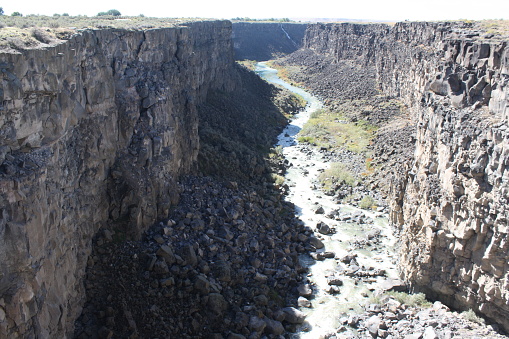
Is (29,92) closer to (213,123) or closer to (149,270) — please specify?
(149,270)

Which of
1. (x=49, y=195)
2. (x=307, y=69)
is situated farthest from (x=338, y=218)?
(x=307, y=69)

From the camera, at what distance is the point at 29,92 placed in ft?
50.2

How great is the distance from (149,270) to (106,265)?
6.41 ft

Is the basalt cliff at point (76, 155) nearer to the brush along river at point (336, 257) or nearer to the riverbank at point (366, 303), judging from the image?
the brush along river at point (336, 257)

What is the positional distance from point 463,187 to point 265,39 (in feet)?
378

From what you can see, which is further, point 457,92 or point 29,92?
point 457,92

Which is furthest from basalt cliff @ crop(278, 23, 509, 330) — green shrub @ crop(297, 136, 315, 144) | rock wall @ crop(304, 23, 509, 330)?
green shrub @ crop(297, 136, 315, 144)

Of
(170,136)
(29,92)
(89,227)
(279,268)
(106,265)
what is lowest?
(279,268)

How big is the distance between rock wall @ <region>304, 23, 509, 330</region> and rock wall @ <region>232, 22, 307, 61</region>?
90.4m

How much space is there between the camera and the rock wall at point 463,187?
18.5m

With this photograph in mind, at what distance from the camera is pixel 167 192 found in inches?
1064

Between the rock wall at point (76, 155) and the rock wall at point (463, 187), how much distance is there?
13.4 meters

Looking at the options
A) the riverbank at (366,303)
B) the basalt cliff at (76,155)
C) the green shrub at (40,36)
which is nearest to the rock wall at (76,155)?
the basalt cliff at (76,155)

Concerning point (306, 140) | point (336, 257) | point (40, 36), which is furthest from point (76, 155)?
point (306, 140)
